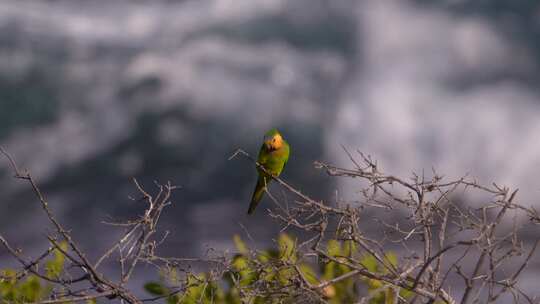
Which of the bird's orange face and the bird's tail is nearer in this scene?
the bird's tail

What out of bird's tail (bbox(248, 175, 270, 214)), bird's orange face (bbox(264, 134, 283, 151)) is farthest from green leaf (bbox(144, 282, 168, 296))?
bird's orange face (bbox(264, 134, 283, 151))

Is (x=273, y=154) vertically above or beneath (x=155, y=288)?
above

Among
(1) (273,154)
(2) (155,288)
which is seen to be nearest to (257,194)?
(1) (273,154)

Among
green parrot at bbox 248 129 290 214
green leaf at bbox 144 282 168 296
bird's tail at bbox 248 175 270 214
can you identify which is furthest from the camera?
green leaf at bbox 144 282 168 296

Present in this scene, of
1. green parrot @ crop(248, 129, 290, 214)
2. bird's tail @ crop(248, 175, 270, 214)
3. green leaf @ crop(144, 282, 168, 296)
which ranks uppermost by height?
green parrot @ crop(248, 129, 290, 214)

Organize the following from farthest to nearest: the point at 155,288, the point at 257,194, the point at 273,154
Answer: the point at 155,288 < the point at 273,154 < the point at 257,194

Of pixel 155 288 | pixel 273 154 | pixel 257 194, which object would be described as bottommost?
pixel 155 288

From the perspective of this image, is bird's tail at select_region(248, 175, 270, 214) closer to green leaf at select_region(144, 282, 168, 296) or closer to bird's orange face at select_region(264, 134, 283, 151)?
Answer: bird's orange face at select_region(264, 134, 283, 151)

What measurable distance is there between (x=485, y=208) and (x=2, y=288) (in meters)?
3.86

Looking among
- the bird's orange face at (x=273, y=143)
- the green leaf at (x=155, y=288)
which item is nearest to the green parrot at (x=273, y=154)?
the bird's orange face at (x=273, y=143)

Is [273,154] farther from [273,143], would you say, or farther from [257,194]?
[257,194]

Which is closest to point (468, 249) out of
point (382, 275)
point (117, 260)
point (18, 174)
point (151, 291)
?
point (382, 275)

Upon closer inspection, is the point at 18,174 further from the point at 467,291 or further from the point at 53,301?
the point at 467,291

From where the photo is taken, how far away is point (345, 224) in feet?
11.1
